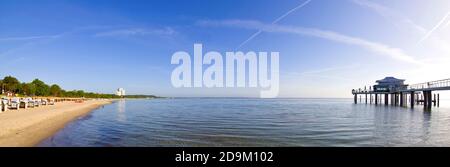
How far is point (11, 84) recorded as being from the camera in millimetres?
91812

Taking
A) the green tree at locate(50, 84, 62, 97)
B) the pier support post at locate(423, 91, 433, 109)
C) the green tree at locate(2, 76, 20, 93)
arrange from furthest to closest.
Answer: the green tree at locate(50, 84, 62, 97)
the green tree at locate(2, 76, 20, 93)
the pier support post at locate(423, 91, 433, 109)

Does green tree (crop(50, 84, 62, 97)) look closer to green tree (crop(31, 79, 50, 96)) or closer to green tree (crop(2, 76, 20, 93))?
green tree (crop(31, 79, 50, 96))

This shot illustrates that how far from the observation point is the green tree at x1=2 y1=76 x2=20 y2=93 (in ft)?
298

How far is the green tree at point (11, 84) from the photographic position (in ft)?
298

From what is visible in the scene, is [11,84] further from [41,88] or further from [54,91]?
[54,91]

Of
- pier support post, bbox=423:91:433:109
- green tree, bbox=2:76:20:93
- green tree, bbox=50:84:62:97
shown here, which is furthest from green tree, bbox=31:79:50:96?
pier support post, bbox=423:91:433:109

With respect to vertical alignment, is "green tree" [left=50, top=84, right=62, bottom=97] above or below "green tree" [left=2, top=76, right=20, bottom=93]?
below

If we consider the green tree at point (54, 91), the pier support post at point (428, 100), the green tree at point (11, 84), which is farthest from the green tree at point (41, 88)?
the pier support post at point (428, 100)

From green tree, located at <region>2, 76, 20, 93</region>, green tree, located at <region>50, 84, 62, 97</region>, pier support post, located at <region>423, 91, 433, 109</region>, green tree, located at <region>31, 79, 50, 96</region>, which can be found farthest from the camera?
green tree, located at <region>50, 84, 62, 97</region>

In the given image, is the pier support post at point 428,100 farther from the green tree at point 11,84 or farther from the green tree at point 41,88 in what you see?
the green tree at point 41,88

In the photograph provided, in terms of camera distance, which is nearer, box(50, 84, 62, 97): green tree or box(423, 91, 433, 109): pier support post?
box(423, 91, 433, 109): pier support post
